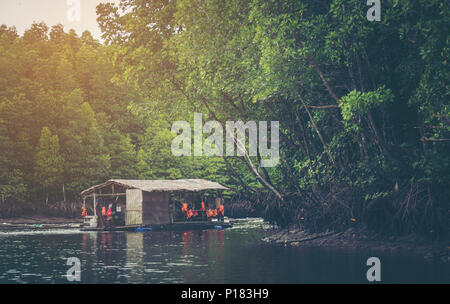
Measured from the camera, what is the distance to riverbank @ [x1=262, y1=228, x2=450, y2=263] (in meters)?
23.2

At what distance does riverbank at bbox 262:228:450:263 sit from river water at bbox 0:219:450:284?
1.01 metres

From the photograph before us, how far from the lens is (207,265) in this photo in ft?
68.4

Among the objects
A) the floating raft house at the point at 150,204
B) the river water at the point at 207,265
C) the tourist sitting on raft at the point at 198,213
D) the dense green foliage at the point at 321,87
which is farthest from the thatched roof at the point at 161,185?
the river water at the point at 207,265

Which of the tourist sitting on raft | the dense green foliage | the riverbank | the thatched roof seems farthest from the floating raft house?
the riverbank

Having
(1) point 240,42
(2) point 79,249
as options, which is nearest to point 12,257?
(2) point 79,249

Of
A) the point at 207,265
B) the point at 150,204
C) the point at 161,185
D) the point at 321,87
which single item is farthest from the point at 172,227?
the point at 207,265

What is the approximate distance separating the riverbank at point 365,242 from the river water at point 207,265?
1.01m

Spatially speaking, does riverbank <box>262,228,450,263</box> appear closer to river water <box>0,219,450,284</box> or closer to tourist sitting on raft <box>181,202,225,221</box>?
river water <box>0,219,450,284</box>

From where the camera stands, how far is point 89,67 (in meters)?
81.0

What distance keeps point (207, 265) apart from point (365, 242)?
790 centimetres

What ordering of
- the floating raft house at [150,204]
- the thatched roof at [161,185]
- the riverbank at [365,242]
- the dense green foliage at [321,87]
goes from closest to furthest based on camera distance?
the dense green foliage at [321,87], the riverbank at [365,242], the thatched roof at [161,185], the floating raft house at [150,204]

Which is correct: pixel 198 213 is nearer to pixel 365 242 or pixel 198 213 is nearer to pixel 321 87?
pixel 365 242

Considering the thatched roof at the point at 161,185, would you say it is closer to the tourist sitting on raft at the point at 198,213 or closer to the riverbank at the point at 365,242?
the tourist sitting on raft at the point at 198,213

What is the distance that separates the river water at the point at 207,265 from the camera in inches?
693
